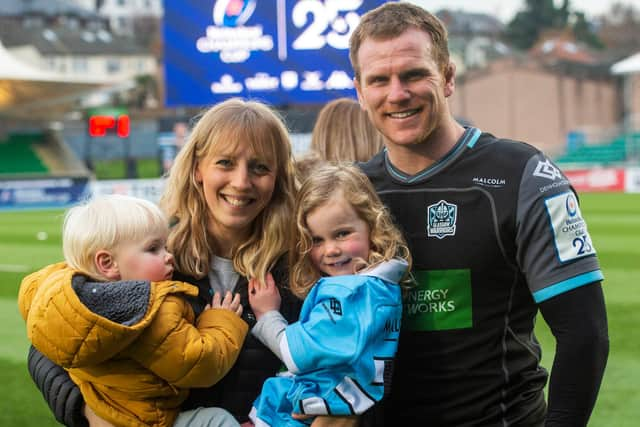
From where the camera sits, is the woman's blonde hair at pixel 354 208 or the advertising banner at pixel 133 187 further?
the advertising banner at pixel 133 187

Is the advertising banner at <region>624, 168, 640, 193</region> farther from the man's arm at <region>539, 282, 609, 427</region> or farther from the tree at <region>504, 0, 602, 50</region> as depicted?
the tree at <region>504, 0, 602, 50</region>

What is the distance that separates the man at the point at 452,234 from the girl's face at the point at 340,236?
0.45 ft

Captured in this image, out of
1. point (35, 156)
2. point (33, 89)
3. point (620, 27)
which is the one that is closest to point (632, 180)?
point (35, 156)

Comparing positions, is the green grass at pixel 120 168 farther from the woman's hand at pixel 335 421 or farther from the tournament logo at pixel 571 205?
the tournament logo at pixel 571 205

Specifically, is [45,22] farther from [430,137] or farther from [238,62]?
[430,137]

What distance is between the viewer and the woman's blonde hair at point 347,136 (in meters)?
5.26

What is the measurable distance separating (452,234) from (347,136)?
275cm

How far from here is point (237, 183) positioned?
111 inches

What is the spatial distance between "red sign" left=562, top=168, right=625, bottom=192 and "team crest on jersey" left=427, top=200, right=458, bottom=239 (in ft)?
78.8

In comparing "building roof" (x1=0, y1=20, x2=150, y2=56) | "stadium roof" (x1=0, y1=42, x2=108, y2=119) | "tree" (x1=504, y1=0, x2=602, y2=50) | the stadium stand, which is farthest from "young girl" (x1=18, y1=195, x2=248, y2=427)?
"building roof" (x1=0, y1=20, x2=150, y2=56)

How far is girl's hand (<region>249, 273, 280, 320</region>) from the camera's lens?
9.01 ft

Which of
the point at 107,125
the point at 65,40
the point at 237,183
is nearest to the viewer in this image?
the point at 237,183

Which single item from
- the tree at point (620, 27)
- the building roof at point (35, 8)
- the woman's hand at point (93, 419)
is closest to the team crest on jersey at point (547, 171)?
the woman's hand at point (93, 419)

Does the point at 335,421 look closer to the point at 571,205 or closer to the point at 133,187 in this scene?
the point at 571,205
